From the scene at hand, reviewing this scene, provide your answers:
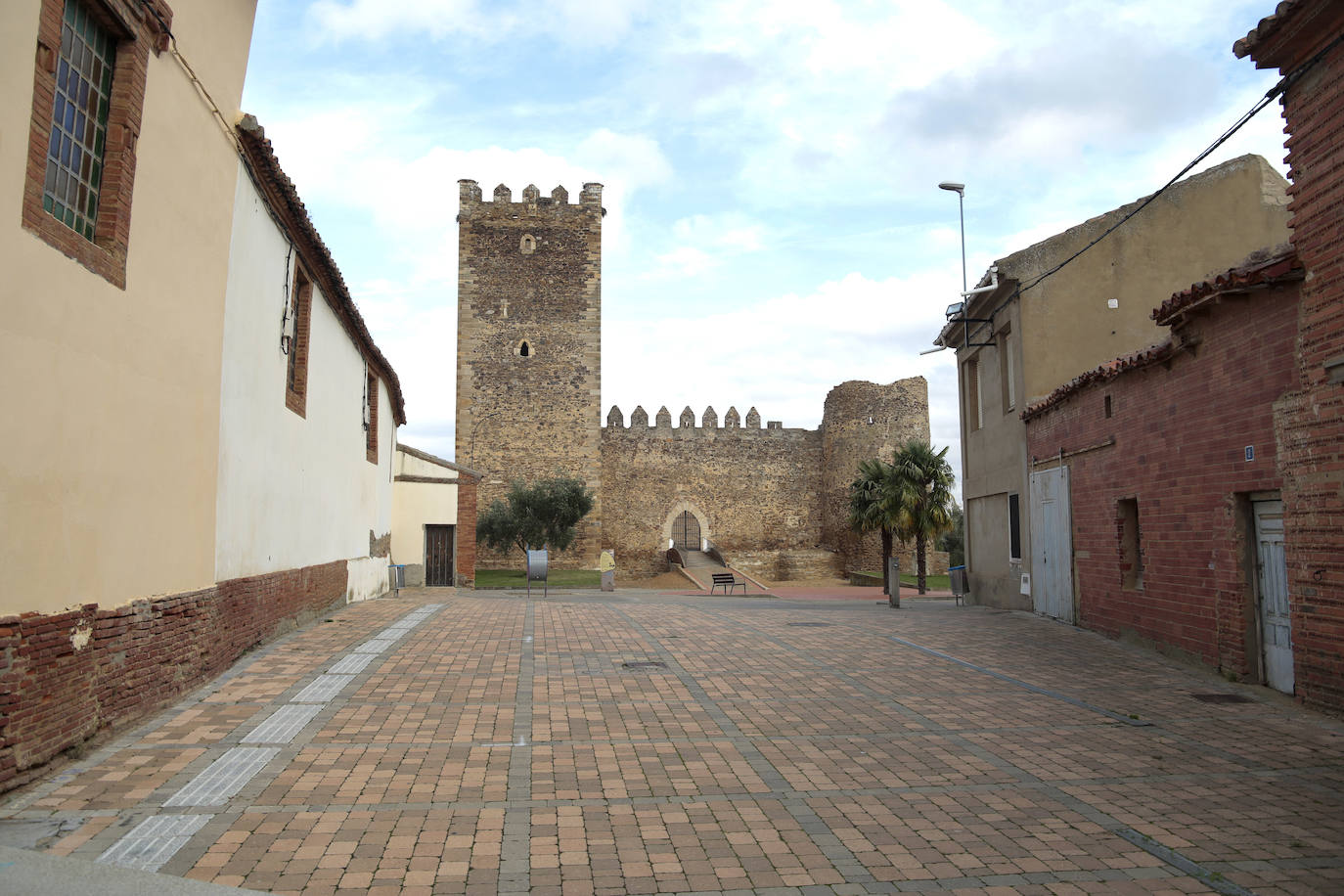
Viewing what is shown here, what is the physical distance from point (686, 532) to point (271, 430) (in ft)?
111

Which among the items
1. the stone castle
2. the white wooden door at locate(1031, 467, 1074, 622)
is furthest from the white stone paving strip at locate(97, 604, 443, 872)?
the stone castle

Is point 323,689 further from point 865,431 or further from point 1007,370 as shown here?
point 865,431

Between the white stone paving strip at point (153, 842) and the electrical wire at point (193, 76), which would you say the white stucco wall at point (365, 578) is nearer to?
the electrical wire at point (193, 76)

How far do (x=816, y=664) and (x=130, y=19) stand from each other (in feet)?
26.3

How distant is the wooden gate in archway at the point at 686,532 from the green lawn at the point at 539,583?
685 cm

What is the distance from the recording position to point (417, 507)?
2473 centimetres

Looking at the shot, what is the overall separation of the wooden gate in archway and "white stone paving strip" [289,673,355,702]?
1339 inches

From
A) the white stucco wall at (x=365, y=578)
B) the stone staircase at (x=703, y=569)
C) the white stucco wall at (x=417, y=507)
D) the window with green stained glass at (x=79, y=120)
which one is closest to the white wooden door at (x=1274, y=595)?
the window with green stained glass at (x=79, y=120)

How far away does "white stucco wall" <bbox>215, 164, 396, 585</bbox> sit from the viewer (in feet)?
27.9

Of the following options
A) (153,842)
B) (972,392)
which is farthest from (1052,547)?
(153,842)

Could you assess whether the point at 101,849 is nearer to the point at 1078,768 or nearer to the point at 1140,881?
the point at 1140,881

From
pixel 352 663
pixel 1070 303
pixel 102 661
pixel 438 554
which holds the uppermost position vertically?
pixel 1070 303

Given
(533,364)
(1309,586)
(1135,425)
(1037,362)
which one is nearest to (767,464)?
(533,364)

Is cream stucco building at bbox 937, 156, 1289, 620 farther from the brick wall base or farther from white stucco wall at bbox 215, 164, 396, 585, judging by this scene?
the brick wall base
